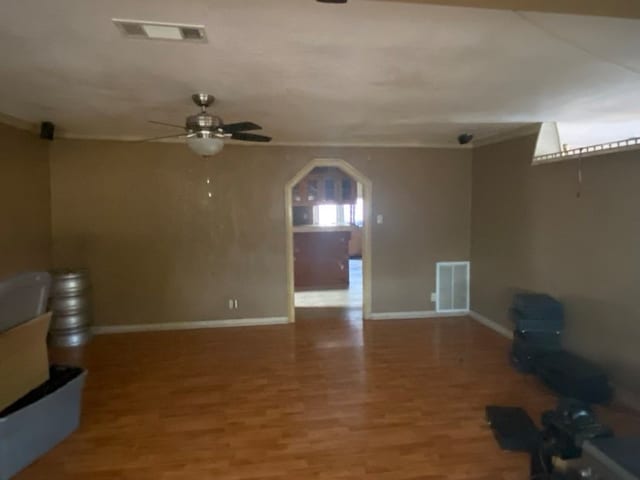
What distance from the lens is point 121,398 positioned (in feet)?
10.9

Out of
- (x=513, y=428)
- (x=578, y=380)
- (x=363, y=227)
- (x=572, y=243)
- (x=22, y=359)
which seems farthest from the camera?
(x=363, y=227)

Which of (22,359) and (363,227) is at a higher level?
(363,227)

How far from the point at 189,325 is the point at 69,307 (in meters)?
1.32

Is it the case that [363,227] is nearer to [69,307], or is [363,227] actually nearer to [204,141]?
[204,141]

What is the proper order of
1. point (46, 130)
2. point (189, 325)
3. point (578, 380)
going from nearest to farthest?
point (578, 380), point (46, 130), point (189, 325)

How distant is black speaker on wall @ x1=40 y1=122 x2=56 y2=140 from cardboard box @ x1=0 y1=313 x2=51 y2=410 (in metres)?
2.28

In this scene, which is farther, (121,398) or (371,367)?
(371,367)

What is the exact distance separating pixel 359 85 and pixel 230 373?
2.71 m

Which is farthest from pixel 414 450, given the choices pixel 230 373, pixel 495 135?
pixel 495 135

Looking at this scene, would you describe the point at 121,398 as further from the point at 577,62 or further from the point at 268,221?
the point at 577,62

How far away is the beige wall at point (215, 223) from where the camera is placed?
15.9ft

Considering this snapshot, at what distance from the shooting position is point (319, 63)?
2244mm

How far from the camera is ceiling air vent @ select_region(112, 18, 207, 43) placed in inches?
68.8

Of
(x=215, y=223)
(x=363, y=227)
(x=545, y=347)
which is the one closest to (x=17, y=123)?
(x=215, y=223)
